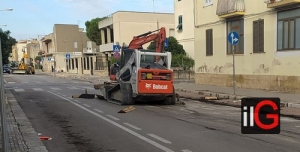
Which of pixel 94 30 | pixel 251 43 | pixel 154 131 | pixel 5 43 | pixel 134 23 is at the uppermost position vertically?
pixel 94 30

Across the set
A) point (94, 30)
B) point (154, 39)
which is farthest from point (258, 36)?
point (94, 30)

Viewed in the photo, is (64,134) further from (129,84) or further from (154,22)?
(154,22)

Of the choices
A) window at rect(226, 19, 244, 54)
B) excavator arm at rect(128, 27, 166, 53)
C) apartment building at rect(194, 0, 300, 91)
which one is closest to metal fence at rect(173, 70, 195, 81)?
apartment building at rect(194, 0, 300, 91)

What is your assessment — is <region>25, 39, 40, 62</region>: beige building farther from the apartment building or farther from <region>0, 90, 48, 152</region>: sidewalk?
<region>0, 90, 48, 152</region>: sidewalk

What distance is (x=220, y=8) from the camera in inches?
806

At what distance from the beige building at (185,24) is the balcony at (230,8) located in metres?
17.8

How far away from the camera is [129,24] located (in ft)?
154

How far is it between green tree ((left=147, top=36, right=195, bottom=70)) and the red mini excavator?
61.3 ft

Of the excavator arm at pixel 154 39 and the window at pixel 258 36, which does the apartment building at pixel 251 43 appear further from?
the excavator arm at pixel 154 39

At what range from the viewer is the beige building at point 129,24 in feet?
152

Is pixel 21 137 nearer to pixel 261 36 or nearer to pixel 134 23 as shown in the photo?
pixel 261 36

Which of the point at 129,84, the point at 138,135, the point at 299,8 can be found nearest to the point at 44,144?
the point at 138,135

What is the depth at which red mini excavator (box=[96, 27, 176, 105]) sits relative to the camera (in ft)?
43.3

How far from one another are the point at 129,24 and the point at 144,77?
34.8 m
